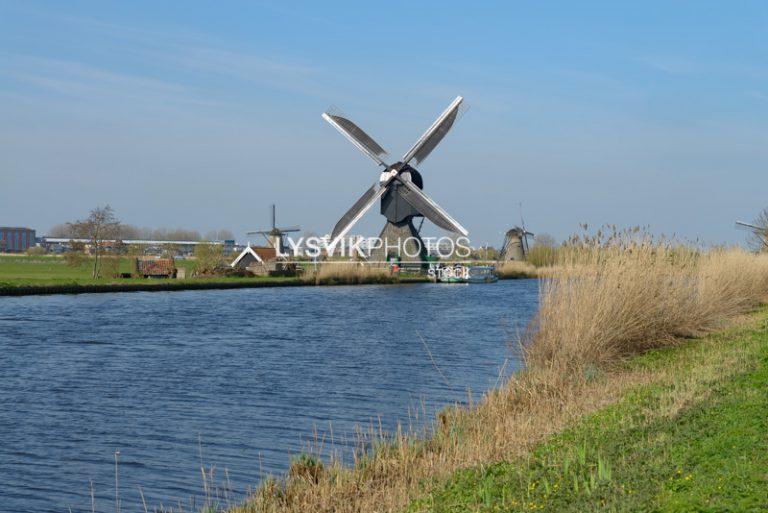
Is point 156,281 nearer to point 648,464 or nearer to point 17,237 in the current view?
point 648,464

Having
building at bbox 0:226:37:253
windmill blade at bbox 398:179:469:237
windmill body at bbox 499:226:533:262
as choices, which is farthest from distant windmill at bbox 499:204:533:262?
building at bbox 0:226:37:253

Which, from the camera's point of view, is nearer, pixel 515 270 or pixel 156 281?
pixel 156 281

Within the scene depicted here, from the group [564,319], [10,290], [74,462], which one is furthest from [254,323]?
[74,462]

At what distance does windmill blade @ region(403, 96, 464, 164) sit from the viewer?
51975mm

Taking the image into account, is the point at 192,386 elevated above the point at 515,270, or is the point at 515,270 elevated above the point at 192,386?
the point at 515,270

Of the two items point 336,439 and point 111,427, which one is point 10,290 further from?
point 336,439

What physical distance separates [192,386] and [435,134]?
39810 mm

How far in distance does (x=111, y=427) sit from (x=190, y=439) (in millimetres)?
1388

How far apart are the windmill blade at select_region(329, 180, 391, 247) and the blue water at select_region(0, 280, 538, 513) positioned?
24.1 meters

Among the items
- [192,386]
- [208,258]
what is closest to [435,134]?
[208,258]

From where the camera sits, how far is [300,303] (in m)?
36.1

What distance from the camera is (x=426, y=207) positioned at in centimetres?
5350

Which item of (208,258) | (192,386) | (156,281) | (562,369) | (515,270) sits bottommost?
(192,386)

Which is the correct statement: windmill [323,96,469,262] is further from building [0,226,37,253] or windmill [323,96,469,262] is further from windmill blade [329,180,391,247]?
building [0,226,37,253]
